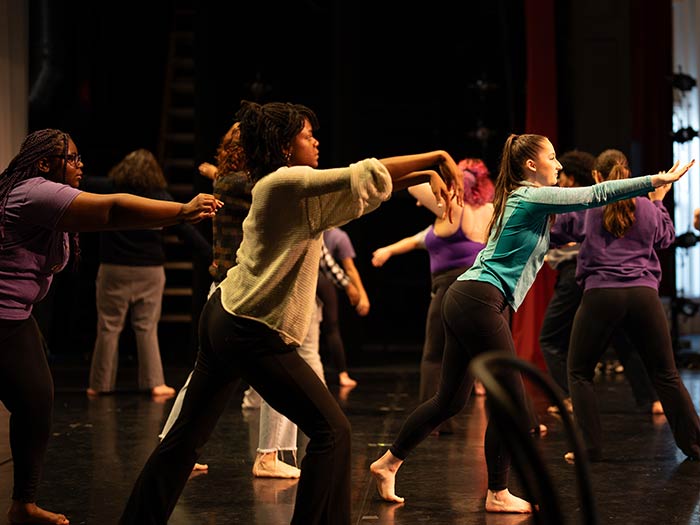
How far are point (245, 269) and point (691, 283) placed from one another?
8892mm

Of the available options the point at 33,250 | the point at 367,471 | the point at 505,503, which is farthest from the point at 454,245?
the point at 33,250

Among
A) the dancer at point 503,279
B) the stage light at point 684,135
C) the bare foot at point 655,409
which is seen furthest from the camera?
the stage light at point 684,135

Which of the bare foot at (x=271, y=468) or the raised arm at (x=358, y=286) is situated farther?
the raised arm at (x=358, y=286)

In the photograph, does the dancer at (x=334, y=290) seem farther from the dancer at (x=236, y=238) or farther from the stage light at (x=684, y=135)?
the stage light at (x=684, y=135)

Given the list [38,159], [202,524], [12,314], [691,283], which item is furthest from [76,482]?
[691,283]

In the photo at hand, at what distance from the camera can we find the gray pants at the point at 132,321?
716cm

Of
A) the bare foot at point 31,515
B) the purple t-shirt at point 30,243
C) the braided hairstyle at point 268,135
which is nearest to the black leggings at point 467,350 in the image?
the braided hairstyle at point 268,135

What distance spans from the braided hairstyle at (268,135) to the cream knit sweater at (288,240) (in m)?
0.10

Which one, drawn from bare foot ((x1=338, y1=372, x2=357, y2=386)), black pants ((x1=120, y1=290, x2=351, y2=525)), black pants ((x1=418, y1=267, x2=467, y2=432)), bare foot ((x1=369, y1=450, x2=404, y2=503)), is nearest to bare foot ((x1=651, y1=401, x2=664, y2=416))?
black pants ((x1=418, y1=267, x2=467, y2=432))

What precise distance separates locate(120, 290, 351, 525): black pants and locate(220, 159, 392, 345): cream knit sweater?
57 mm

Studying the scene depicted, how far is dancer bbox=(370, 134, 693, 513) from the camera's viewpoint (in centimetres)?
387

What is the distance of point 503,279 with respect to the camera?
154 inches

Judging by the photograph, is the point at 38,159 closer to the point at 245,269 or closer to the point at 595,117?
the point at 245,269

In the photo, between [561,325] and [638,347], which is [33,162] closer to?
[638,347]
